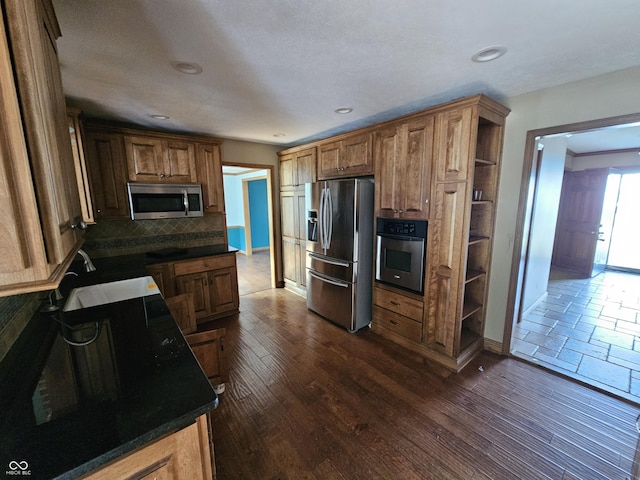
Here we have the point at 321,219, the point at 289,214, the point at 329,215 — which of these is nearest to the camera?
the point at 329,215

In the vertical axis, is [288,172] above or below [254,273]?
above

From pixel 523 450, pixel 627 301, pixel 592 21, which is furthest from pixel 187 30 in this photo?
pixel 627 301

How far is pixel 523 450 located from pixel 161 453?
6.84 ft

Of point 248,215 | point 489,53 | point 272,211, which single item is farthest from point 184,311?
point 248,215

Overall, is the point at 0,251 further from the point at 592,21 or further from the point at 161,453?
the point at 592,21

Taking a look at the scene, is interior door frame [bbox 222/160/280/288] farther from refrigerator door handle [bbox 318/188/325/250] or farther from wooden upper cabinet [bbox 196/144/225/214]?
refrigerator door handle [bbox 318/188/325/250]

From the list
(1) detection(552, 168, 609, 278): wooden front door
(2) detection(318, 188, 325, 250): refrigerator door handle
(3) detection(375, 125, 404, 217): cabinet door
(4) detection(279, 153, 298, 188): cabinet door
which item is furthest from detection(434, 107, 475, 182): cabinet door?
(1) detection(552, 168, 609, 278): wooden front door

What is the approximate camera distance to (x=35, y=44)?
769 mm

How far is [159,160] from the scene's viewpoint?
10.0 feet

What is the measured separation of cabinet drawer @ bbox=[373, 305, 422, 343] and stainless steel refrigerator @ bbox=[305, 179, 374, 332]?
180 mm

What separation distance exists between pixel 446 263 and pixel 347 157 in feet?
5.48

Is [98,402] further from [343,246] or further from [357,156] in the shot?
[357,156]

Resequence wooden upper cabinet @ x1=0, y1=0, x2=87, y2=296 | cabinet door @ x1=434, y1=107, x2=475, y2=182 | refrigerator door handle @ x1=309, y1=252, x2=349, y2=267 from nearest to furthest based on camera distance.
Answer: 1. wooden upper cabinet @ x1=0, y1=0, x2=87, y2=296
2. cabinet door @ x1=434, y1=107, x2=475, y2=182
3. refrigerator door handle @ x1=309, y1=252, x2=349, y2=267

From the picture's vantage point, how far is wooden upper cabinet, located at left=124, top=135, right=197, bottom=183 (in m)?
2.92
